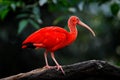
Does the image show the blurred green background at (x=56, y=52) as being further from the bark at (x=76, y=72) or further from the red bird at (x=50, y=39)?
the red bird at (x=50, y=39)

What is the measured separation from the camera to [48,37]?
158 inches

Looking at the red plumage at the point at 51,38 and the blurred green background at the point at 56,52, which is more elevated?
the blurred green background at the point at 56,52

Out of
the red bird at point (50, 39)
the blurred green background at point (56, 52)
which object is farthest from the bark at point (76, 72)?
the blurred green background at point (56, 52)

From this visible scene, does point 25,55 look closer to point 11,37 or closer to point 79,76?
point 11,37

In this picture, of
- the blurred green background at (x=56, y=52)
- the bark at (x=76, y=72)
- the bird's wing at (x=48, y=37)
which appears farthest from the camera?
the blurred green background at (x=56, y=52)

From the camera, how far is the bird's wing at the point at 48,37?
156 inches

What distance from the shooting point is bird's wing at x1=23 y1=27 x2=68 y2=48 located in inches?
156

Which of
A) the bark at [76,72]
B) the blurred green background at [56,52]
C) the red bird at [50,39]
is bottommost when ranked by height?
the bark at [76,72]

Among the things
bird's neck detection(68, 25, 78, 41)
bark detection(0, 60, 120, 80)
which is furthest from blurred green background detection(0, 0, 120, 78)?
bird's neck detection(68, 25, 78, 41)

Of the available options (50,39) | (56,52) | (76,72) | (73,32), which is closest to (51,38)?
(50,39)

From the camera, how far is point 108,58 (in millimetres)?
7250

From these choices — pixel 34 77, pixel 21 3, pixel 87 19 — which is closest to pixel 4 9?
pixel 21 3

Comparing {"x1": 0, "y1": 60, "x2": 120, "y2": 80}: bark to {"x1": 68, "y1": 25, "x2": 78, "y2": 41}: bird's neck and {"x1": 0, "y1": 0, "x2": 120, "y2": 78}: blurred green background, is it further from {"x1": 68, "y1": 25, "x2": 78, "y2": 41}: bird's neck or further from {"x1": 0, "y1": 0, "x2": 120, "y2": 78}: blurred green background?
{"x1": 0, "y1": 0, "x2": 120, "y2": 78}: blurred green background

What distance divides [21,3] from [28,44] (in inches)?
94.7
